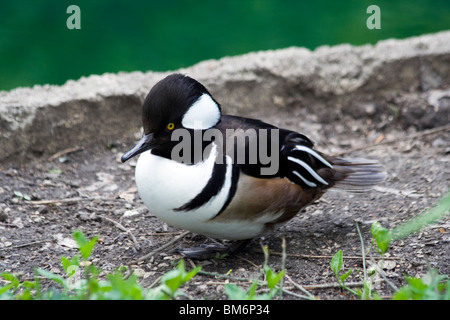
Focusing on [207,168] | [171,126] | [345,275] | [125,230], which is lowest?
[345,275]

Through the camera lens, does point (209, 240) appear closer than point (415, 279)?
No

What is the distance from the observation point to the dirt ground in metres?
3.32

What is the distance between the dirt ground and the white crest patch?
2.51ft

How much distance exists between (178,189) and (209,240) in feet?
2.52

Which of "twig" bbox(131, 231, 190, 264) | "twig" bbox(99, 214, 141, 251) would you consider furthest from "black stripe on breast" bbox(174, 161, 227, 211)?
"twig" bbox(99, 214, 141, 251)

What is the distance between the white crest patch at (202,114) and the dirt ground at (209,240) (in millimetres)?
766

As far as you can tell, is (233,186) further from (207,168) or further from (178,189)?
(178,189)

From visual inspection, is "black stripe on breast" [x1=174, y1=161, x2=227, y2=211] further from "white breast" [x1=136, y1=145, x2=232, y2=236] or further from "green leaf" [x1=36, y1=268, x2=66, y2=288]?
"green leaf" [x1=36, y1=268, x2=66, y2=288]

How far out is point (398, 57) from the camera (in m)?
5.59

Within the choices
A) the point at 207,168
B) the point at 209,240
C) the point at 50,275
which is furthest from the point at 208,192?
the point at 50,275

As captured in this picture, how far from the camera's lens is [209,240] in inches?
150

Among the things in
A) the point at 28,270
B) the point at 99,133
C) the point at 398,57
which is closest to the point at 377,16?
the point at 398,57

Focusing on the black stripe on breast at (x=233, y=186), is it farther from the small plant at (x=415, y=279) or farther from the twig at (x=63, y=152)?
the twig at (x=63, y=152)

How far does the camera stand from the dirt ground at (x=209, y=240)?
3316 mm
